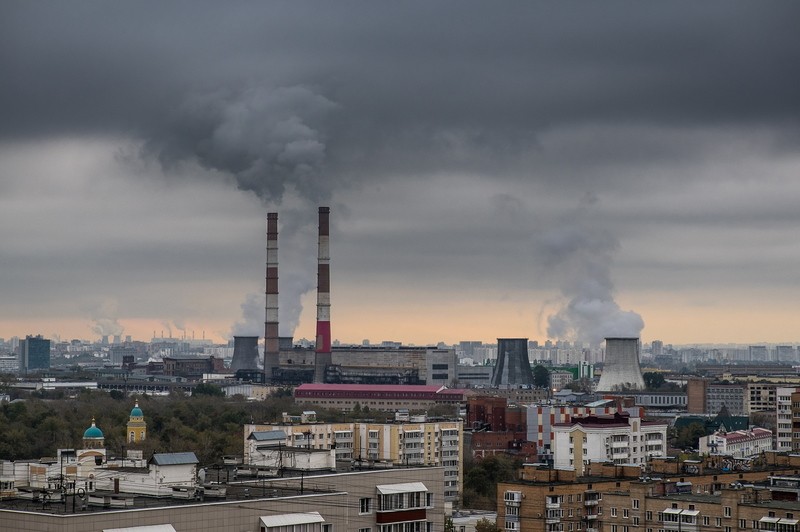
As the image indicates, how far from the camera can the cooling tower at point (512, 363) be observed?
11675 centimetres

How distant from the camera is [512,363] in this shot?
11750 centimetres

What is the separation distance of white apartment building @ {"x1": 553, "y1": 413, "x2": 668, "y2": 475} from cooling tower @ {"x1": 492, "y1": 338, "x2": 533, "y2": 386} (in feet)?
198

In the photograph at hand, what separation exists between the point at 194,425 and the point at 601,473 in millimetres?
33616

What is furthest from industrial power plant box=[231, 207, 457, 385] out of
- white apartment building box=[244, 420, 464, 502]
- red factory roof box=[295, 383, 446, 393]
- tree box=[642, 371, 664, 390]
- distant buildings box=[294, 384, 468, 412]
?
white apartment building box=[244, 420, 464, 502]

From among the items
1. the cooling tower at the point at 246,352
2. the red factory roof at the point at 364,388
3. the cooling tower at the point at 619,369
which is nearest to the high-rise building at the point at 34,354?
the cooling tower at the point at 246,352

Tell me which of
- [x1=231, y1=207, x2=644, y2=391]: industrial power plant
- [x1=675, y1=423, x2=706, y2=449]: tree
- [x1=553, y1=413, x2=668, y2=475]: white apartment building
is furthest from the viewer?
[x1=231, y1=207, x2=644, y2=391]: industrial power plant

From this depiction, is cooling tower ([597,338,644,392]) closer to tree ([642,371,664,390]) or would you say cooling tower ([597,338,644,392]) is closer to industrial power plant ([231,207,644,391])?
industrial power plant ([231,207,644,391])

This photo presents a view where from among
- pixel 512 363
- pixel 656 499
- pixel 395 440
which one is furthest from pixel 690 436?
pixel 512 363

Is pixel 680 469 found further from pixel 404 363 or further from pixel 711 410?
pixel 404 363

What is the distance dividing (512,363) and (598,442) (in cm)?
6466

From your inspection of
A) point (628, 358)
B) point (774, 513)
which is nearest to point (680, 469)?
point (774, 513)

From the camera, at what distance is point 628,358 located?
317ft

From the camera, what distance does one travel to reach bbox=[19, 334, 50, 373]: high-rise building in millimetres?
188375

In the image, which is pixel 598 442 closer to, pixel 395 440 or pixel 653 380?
pixel 395 440
